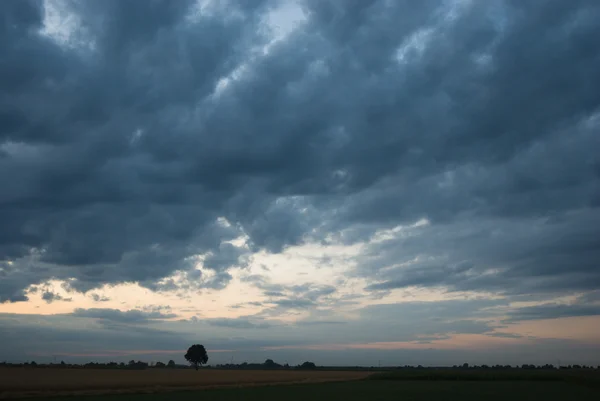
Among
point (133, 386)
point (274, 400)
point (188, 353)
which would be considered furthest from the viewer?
point (188, 353)

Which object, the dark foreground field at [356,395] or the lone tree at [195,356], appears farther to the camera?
the lone tree at [195,356]

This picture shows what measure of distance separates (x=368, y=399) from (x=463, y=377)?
91.4 meters

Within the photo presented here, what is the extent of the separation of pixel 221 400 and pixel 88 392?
2189 centimetres

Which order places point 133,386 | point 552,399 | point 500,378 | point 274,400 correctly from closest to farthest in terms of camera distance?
1. point 274,400
2. point 552,399
3. point 133,386
4. point 500,378

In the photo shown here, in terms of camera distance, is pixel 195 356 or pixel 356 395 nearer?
pixel 356 395

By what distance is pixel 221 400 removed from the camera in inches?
2103

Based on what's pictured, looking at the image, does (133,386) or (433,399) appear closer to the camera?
(433,399)

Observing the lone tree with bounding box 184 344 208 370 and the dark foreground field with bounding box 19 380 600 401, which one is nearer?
the dark foreground field with bounding box 19 380 600 401

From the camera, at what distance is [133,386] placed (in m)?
75.1

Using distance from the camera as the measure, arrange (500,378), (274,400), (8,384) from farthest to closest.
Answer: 1. (500,378)
2. (8,384)
3. (274,400)

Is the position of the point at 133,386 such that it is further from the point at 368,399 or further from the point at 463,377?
the point at 463,377

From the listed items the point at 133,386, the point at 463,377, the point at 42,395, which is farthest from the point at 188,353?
the point at 42,395

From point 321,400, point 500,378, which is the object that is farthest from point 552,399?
point 500,378

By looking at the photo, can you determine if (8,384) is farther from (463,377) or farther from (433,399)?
(463,377)
